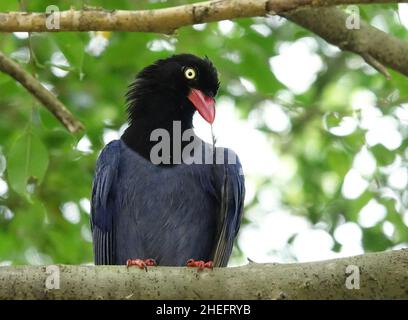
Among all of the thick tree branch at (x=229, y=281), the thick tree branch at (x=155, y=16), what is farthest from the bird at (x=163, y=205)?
the thick tree branch at (x=229, y=281)

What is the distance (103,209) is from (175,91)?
4.46 ft

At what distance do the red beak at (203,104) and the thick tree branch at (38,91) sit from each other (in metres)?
1.05

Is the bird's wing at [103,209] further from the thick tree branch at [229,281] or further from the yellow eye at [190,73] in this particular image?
the thick tree branch at [229,281]

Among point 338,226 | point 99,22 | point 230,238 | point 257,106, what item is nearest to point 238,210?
point 230,238

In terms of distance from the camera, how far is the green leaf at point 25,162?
6.62m

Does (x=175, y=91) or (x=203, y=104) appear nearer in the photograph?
(x=203, y=104)

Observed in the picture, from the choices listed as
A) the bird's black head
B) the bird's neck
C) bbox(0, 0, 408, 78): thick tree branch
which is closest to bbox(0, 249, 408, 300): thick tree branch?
bbox(0, 0, 408, 78): thick tree branch

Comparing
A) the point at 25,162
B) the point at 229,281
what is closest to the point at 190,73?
the point at 25,162

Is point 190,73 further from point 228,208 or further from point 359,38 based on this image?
point 359,38

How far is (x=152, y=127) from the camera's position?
24.3 feet

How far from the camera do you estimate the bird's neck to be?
7246 mm

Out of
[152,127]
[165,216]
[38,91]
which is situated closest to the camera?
[165,216]

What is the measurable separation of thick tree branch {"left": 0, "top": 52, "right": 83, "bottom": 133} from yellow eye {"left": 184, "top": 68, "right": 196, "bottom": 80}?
1071 mm
